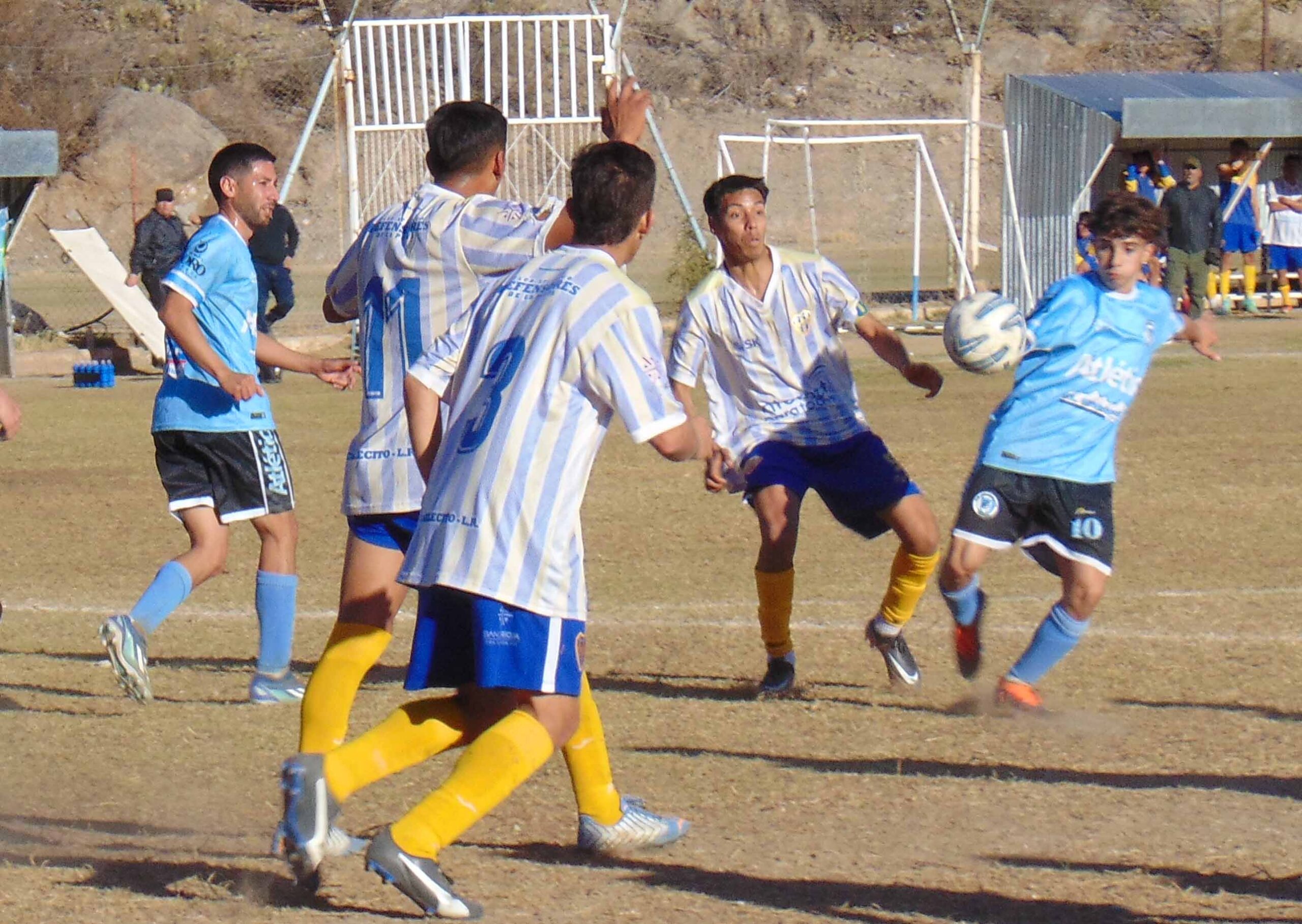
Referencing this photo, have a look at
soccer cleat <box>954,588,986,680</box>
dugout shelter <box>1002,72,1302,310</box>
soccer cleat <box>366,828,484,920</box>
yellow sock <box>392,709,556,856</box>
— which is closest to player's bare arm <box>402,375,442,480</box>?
yellow sock <box>392,709,556,856</box>

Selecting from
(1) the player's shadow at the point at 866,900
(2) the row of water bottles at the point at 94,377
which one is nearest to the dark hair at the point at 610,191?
(1) the player's shadow at the point at 866,900

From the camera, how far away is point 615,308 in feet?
12.4

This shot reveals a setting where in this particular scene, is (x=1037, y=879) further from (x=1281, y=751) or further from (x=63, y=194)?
(x=63, y=194)

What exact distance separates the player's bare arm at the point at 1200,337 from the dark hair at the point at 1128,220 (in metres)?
0.38

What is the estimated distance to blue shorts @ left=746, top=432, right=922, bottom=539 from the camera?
239 inches

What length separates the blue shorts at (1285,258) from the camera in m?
22.4

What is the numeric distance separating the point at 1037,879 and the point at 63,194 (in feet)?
116

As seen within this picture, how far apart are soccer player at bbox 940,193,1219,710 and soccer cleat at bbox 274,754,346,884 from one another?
260 centimetres

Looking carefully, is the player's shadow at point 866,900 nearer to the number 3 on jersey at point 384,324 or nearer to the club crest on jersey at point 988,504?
the number 3 on jersey at point 384,324

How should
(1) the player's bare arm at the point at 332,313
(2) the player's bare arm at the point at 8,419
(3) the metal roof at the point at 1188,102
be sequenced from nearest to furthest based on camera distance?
1. (2) the player's bare arm at the point at 8,419
2. (1) the player's bare arm at the point at 332,313
3. (3) the metal roof at the point at 1188,102

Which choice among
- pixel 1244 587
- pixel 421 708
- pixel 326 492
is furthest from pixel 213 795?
pixel 326 492

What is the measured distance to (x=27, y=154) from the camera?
17.4 metres

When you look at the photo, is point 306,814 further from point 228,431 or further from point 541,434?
point 228,431

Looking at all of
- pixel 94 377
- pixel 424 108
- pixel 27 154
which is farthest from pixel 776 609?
pixel 424 108
